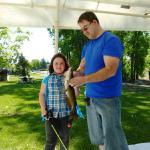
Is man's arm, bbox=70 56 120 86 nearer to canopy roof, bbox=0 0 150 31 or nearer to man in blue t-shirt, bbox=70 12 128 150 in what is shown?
man in blue t-shirt, bbox=70 12 128 150

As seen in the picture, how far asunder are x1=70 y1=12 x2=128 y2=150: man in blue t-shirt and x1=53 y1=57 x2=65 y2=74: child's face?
0.71m

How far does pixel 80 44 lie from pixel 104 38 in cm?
3872

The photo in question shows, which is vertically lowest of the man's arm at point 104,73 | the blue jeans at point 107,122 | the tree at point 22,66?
the tree at point 22,66

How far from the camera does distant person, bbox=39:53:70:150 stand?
4812mm

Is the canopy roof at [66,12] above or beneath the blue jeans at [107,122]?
above

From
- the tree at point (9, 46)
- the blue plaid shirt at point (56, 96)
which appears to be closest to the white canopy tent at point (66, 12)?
the blue plaid shirt at point (56, 96)

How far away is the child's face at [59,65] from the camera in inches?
193

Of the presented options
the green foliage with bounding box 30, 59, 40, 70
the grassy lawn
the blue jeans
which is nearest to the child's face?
the blue jeans

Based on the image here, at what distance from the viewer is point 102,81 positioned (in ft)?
13.1

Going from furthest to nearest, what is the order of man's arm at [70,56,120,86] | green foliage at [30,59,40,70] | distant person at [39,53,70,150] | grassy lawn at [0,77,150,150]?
green foliage at [30,59,40,70]
grassy lawn at [0,77,150,150]
distant person at [39,53,70,150]
man's arm at [70,56,120,86]

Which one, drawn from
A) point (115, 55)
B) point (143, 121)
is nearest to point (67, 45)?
point (143, 121)

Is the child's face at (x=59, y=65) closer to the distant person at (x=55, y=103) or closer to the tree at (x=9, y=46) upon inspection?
the distant person at (x=55, y=103)

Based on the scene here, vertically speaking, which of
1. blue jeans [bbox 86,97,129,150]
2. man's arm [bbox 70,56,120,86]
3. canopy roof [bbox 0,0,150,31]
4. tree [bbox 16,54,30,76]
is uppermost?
canopy roof [bbox 0,0,150,31]

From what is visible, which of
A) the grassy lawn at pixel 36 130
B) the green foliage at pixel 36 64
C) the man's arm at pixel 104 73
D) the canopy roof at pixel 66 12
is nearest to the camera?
the man's arm at pixel 104 73
